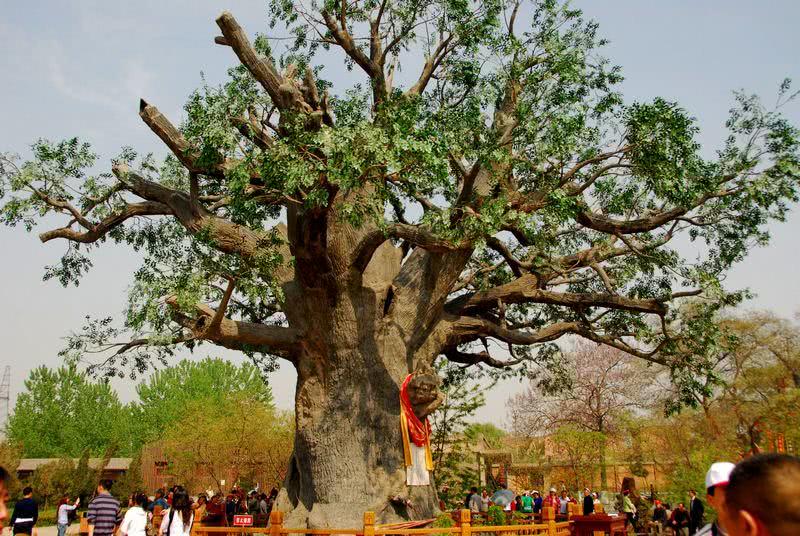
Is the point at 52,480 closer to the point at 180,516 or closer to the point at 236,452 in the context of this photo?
the point at 236,452

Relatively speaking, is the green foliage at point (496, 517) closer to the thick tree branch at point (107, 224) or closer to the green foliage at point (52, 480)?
the thick tree branch at point (107, 224)

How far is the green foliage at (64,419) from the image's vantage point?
156ft

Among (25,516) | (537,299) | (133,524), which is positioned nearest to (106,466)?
(25,516)

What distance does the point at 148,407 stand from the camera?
51125 millimetres

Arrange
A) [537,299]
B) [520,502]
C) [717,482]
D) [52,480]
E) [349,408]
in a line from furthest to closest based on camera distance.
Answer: [52,480]
[520,502]
[537,299]
[349,408]
[717,482]

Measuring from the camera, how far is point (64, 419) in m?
48.7

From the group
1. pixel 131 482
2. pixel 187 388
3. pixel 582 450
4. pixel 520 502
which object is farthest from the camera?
pixel 187 388

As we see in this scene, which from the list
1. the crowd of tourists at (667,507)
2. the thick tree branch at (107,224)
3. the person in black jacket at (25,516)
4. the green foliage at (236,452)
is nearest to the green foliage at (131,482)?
the green foliage at (236,452)

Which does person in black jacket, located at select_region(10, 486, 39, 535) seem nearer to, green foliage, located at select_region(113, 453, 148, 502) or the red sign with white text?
Answer: the red sign with white text

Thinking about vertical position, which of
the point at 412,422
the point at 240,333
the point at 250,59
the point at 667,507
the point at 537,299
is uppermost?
the point at 250,59

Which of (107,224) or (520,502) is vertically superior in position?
(107,224)

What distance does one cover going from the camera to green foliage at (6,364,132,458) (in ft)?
156

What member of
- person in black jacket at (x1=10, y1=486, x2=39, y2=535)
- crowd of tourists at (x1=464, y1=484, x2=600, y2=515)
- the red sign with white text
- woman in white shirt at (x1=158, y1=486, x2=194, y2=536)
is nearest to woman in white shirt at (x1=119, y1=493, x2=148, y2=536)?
woman in white shirt at (x1=158, y1=486, x2=194, y2=536)

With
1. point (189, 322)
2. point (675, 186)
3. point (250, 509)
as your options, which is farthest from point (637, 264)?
point (250, 509)
